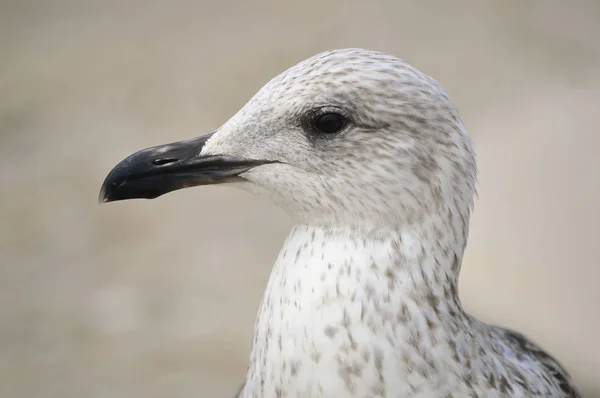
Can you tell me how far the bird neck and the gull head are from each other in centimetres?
5

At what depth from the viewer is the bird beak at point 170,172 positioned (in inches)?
53.5

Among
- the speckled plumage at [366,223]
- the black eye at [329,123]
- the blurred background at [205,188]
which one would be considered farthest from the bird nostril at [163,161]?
the blurred background at [205,188]

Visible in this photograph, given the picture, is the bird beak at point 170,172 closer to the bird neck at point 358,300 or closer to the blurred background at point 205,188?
the bird neck at point 358,300

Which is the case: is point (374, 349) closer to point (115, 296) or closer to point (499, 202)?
point (499, 202)

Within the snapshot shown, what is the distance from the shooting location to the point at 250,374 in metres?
1.45

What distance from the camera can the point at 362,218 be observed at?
4.26 feet

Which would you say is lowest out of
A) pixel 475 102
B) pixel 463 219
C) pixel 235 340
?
pixel 235 340

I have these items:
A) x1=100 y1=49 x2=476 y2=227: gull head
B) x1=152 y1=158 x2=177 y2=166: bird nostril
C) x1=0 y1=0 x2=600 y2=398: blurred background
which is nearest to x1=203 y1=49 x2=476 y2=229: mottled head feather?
x1=100 y1=49 x2=476 y2=227: gull head

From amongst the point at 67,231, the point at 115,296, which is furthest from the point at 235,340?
the point at 67,231

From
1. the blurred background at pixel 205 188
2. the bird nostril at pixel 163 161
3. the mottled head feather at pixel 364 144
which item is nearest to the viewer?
the mottled head feather at pixel 364 144

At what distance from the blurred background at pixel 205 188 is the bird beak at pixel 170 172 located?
1.63 m

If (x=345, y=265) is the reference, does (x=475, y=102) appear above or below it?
above

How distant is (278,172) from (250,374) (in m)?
0.41

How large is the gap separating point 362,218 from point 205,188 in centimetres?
244
